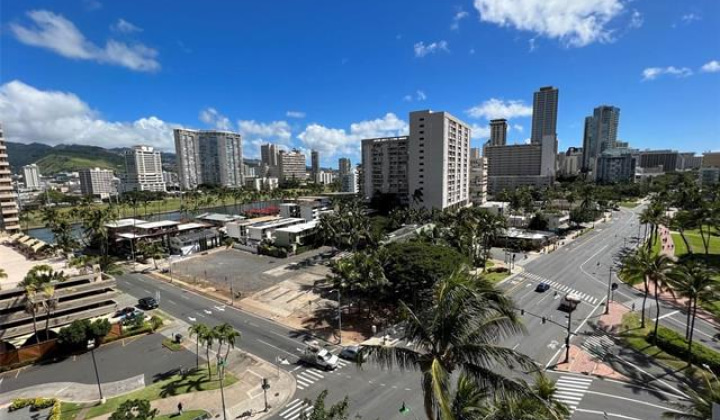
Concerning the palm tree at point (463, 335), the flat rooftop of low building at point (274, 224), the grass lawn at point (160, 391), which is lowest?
the grass lawn at point (160, 391)

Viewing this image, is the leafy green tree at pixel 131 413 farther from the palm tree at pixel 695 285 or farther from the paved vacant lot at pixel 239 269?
the palm tree at pixel 695 285

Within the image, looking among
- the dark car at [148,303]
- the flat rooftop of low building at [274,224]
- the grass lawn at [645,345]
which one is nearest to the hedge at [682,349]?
the grass lawn at [645,345]

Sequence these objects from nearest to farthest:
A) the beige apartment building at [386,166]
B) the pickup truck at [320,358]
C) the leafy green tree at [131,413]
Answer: the leafy green tree at [131,413]
the pickup truck at [320,358]
the beige apartment building at [386,166]

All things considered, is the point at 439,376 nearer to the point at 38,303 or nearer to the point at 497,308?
the point at 497,308

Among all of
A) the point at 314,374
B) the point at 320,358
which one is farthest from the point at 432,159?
the point at 314,374

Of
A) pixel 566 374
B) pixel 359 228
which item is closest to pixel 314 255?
pixel 359 228

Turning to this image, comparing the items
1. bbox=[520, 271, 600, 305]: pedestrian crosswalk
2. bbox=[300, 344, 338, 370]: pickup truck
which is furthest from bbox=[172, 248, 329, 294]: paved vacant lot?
bbox=[520, 271, 600, 305]: pedestrian crosswalk
